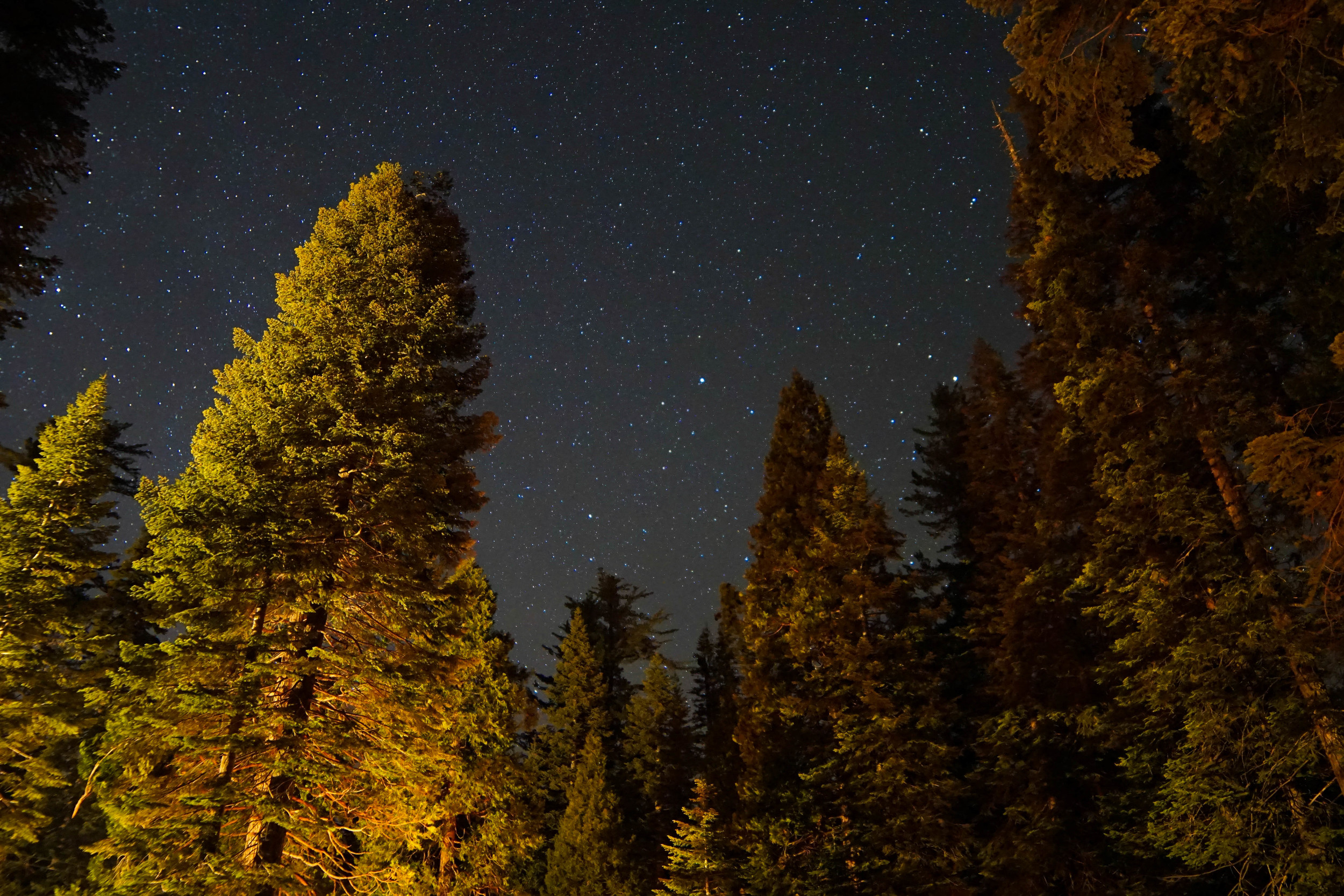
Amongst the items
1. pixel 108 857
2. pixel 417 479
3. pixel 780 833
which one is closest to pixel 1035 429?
pixel 780 833

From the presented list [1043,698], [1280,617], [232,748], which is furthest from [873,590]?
[232,748]

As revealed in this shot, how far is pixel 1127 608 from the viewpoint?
1152 centimetres

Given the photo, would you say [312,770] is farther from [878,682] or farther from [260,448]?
[878,682]

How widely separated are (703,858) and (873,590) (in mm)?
7554

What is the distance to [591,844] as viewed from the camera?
22641mm

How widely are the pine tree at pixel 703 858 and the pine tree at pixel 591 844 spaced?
5.14 metres

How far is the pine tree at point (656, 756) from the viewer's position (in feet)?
85.5

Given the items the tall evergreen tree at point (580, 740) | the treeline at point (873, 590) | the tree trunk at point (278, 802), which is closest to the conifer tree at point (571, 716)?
the tall evergreen tree at point (580, 740)

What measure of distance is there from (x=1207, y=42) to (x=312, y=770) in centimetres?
1277

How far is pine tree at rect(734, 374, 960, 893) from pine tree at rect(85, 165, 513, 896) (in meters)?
7.46

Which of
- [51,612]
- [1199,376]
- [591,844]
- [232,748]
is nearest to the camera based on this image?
[232,748]

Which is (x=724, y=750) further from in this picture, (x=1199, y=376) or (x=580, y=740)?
(x=1199, y=376)

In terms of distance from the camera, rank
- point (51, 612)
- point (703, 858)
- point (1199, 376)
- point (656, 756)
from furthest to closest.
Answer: point (656, 756), point (703, 858), point (51, 612), point (1199, 376)

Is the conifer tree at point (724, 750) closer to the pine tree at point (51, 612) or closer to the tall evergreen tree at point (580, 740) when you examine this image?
the tall evergreen tree at point (580, 740)
